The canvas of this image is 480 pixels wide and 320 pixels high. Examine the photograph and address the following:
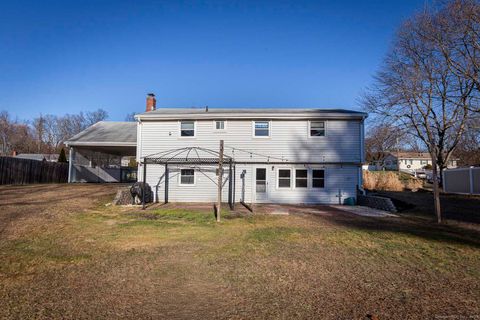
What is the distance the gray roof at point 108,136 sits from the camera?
21438 millimetres

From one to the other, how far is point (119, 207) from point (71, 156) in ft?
41.2

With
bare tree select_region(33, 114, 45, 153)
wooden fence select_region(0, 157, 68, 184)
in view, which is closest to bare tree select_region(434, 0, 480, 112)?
wooden fence select_region(0, 157, 68, 184)

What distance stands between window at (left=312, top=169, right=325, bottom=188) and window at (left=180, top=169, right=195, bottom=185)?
22.5 feet

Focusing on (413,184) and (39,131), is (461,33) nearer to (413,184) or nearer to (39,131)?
(413,184)

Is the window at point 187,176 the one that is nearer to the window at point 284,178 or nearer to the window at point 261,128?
the window at point 261,128

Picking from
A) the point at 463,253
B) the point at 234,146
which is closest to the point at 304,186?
the point at 234,146

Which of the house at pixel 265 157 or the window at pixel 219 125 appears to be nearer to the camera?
the house at pixel 265 157

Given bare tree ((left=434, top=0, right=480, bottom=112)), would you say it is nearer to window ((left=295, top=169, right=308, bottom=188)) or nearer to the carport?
window ((left=295, top=169, right=308, bottom=188))

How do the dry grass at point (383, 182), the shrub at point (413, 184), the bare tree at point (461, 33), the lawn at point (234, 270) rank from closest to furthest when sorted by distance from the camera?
the lawn at point (234, 270), the bare tree at point (461, 33), the dry grass at point (383, 182), the shrub at point (413, 184)

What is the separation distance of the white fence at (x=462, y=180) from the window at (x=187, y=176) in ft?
69.6

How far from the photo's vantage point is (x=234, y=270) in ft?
16.8

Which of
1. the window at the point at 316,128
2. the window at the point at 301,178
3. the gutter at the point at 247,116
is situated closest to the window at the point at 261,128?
the gutter at the point at 247,116

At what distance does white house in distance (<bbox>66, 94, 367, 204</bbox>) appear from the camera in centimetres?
1557

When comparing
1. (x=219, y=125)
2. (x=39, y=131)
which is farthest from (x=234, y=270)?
(x=39, y=131)
